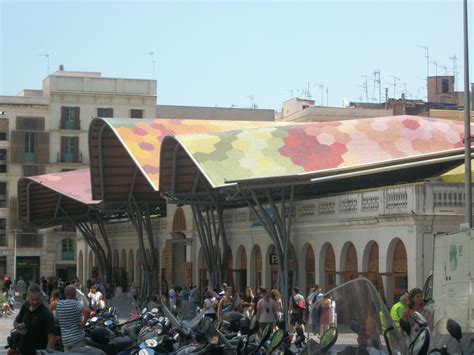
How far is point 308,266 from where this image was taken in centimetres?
4134

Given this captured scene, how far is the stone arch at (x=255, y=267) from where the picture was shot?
152ft

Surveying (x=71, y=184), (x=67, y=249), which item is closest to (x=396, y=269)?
(x=71, y=184)

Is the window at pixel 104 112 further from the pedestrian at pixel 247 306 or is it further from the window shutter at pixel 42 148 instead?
the pedestrian at pixel 247 306

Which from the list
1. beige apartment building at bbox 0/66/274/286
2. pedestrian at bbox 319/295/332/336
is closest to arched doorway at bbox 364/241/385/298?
pedestrian at bbox 319/295/332/336

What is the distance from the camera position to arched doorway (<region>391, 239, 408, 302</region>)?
3416cm

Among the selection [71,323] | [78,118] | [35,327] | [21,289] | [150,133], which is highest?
[78,118]

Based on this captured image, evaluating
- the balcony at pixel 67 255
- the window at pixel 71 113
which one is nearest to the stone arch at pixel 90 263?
the balcony at pixel 67 255

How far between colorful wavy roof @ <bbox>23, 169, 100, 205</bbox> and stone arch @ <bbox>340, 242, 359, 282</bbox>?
20.2m

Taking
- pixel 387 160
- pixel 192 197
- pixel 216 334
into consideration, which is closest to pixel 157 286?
pixel 192 197

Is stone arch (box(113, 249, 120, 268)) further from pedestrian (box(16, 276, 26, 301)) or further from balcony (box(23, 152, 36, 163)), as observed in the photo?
balcony (box(23, 152, 36, 163))

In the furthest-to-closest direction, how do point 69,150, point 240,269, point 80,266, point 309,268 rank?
point 69,150
point 80,266
point 240,269
point 309,268

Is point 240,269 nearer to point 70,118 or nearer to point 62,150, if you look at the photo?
point 62,150

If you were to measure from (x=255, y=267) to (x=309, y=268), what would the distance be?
5.87m

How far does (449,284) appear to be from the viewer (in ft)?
62.2
